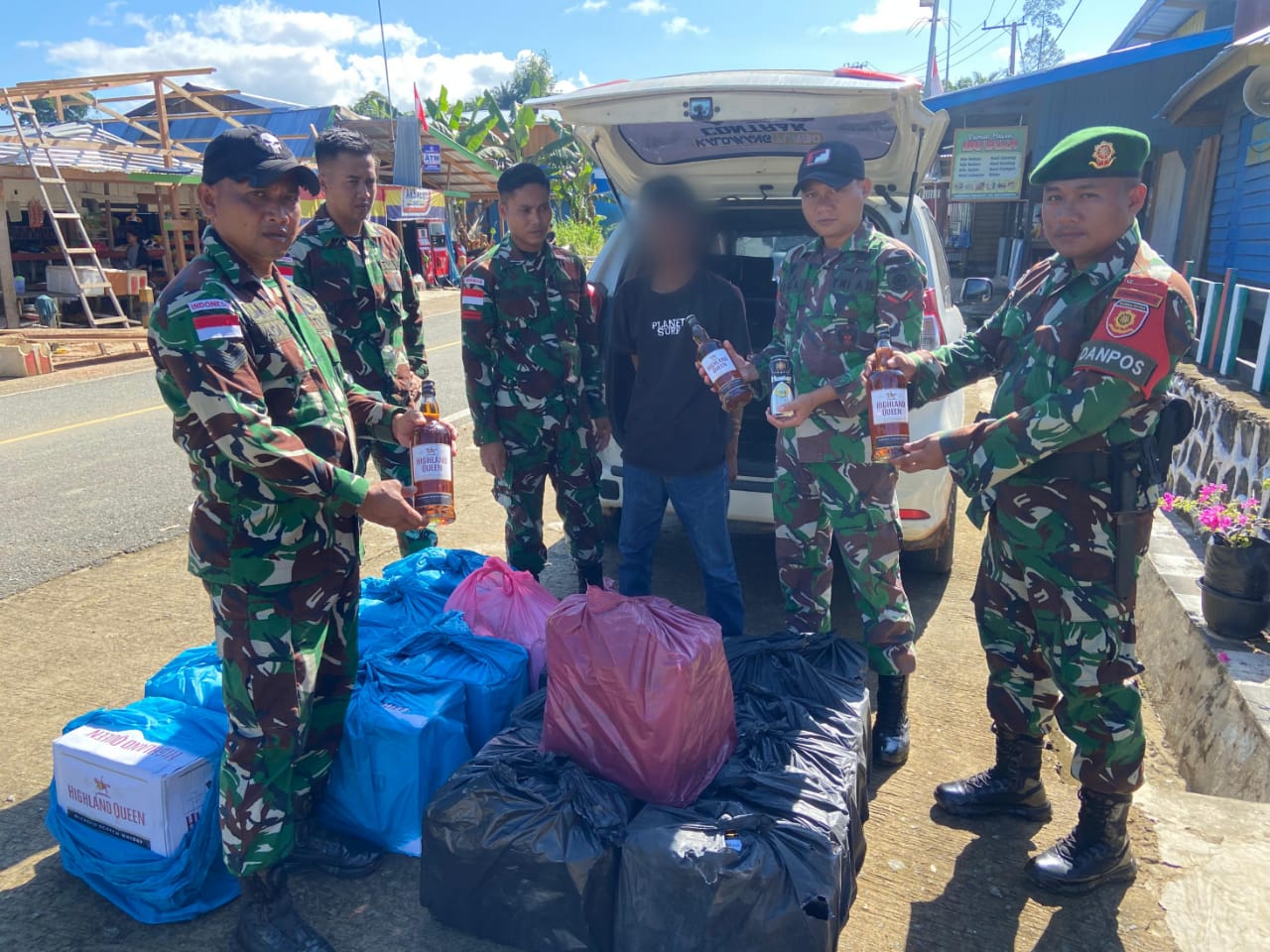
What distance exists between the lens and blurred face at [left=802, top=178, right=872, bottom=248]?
2.91 meters

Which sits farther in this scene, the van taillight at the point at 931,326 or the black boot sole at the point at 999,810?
the van taillight at the point at 931,326

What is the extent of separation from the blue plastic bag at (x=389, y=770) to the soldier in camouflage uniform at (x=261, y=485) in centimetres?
21

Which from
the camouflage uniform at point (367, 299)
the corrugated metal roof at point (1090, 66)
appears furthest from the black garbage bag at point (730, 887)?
the corrugated metal roof at point (1090, 66)

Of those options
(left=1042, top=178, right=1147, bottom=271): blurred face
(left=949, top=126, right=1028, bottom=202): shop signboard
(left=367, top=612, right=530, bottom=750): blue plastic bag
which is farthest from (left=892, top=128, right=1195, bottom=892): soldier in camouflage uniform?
(left=949, top=126, right=1028, bottom=202): shop signboard

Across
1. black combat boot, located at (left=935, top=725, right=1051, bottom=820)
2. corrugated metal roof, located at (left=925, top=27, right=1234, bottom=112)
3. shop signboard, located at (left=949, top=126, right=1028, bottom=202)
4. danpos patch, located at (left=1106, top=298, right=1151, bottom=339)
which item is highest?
corrugated metal roof, located at (left=925, top=27, right=1234, bottom=112)

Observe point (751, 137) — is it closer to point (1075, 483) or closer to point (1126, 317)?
point (1126, 317)

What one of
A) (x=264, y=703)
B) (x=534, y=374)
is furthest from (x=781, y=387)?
(x=264, y=703)

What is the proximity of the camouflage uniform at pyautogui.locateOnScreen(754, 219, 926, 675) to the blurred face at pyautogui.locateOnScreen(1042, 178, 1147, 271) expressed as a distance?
2.14ft

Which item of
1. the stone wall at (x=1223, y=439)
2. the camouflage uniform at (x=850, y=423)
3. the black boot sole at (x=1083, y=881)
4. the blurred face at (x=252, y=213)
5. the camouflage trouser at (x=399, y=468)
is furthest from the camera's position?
the stone wall at (x=1223, y=439)

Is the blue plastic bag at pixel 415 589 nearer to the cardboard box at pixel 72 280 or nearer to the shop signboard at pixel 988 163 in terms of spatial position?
the shop signboard at pixel 988 163

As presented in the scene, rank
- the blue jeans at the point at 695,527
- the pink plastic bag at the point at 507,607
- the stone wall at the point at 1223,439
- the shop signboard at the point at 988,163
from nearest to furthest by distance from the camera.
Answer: the pink plastic bag at the point at 507,607 → the blue jeans at the point at 695,527 → the stone wall at the point at 1223,439 → the shop signboard at the point at 988,163

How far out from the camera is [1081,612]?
2379 mm

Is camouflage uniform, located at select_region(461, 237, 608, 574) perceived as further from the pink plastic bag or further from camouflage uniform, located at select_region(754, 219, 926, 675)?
camouflage uniform, located at select_region(754, 219, 926, 675)

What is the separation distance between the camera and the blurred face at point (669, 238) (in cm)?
340
